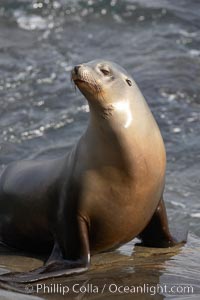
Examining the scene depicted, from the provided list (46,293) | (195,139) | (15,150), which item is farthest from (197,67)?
(46,293)

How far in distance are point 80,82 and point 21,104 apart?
615cm

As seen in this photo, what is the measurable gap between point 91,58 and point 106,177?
24.9 ft

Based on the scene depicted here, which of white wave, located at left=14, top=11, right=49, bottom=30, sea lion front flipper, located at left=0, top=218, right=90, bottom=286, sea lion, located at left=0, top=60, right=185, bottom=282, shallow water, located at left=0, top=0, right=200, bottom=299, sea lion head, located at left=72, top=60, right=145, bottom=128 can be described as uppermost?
sea lion head, located at left=72, top=60, right=145, bottom=128

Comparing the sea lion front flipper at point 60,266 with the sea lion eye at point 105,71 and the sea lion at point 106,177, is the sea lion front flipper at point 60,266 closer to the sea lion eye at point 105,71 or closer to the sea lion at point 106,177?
the sea lion at point 106,177

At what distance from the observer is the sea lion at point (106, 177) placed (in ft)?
18.0

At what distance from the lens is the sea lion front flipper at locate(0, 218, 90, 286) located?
5.22 m

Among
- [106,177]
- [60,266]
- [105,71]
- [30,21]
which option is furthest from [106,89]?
[30,21]

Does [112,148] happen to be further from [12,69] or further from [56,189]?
[12,69]

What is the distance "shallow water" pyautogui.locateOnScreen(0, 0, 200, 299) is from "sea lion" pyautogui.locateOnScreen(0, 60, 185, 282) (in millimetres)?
1865

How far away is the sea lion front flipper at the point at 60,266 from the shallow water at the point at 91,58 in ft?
6.50

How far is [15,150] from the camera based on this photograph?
10055 mm

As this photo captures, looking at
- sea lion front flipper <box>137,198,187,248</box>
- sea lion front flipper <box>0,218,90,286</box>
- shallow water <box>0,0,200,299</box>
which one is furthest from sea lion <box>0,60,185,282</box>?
shallow water <box>0,0,200,299</box>

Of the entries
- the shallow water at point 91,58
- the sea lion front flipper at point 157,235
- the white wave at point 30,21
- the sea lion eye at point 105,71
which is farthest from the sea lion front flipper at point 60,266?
the white wave at point 30,21

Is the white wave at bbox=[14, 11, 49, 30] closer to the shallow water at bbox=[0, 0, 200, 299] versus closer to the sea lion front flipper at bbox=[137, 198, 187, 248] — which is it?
the shallow water at bbox=[0, 0, 200, 299]
